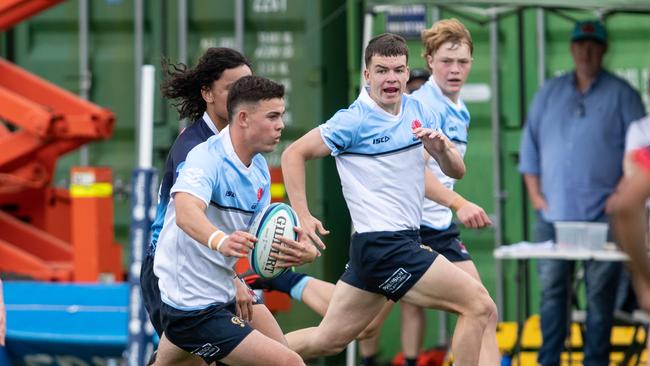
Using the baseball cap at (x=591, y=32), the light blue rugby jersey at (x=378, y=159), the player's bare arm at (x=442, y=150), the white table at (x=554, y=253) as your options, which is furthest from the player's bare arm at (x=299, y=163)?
the baseball cap at (x=591, y=32)

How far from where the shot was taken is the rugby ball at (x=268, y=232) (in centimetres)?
659

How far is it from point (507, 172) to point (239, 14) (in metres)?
2.14

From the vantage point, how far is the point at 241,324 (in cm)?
662

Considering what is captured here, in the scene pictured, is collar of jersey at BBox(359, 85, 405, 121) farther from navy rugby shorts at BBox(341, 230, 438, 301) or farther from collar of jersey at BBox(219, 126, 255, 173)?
collar of jersey at BBox(219, 126, 255, 173)

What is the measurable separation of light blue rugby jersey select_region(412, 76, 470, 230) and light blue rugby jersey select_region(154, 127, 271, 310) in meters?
1.75

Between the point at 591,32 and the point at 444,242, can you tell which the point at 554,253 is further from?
the point at 591,32

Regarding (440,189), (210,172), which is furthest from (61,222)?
(210,172)

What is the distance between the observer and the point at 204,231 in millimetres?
6238

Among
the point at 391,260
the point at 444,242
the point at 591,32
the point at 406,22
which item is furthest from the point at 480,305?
the point at 406,22

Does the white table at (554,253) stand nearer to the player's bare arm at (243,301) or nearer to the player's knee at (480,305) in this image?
the player's knee at (480,305)

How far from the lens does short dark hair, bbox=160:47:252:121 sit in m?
7.17

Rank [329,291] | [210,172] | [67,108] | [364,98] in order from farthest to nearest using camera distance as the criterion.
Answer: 1. [67,108]
2. [329,291]
3. [364,98]
4. [210,172]

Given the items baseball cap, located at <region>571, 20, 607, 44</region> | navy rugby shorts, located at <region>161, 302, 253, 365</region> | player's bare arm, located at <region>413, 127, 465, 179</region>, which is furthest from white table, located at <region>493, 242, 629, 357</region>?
navy rugby shorts, located at <region>161, 302, 253, 365</region>

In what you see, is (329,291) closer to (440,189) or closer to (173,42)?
(440,189)
